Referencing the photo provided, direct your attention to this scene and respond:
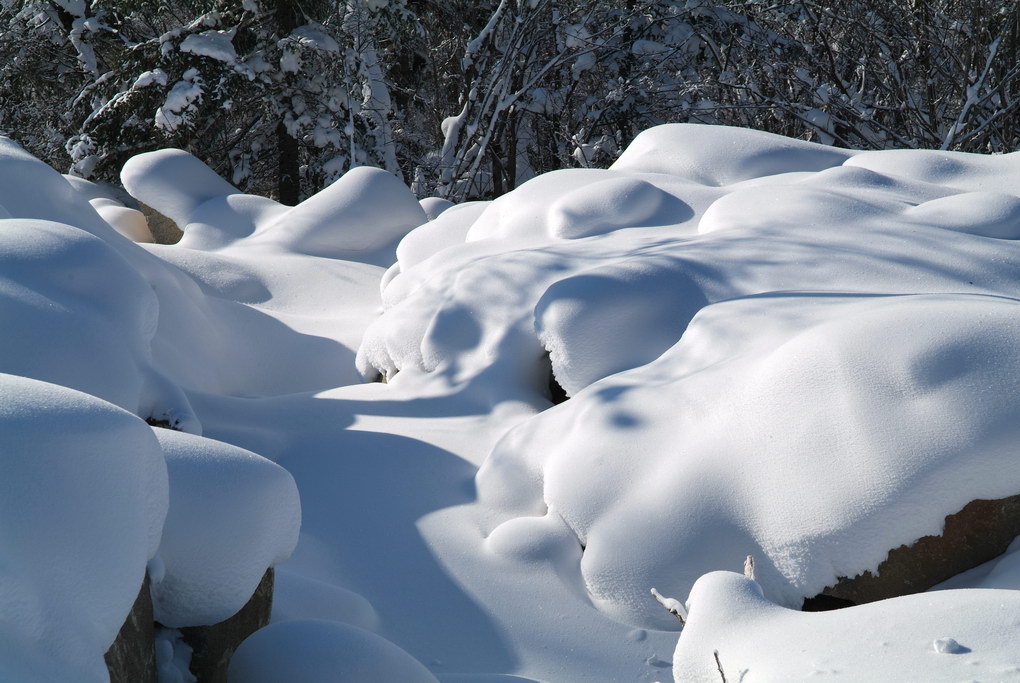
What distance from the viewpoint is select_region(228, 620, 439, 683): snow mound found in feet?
6.11

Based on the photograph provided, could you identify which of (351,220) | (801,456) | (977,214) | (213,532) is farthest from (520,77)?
(213,532)

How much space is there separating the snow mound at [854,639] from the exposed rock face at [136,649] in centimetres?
102

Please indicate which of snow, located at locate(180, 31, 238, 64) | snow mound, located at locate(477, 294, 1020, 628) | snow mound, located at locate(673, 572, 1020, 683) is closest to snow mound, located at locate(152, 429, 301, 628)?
snow mound, located at locate(673, 572, 1020, 683)

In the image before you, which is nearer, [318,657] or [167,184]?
[318,657]

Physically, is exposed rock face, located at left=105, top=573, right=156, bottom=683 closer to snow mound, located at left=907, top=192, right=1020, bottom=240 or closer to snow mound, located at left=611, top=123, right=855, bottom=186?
snow mound, located at left=907, top=192, right=1020, bottom=240

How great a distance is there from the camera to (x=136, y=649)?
5.51ft

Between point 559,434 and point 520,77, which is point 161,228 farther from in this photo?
point 559,434

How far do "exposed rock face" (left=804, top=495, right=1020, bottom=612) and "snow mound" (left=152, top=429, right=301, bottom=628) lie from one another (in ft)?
5.11

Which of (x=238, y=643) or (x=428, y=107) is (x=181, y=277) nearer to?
(x=238, y=643)

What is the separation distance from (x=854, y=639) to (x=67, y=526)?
4.33 ft

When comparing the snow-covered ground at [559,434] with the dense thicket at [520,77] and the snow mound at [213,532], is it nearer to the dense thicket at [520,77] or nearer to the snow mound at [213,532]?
the snow mound at [213,532]

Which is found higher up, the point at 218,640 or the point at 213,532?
the point at 213,532

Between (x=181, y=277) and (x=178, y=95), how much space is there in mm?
4353


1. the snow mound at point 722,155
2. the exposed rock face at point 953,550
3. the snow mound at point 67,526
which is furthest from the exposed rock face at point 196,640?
the snow mound at point 722,155
